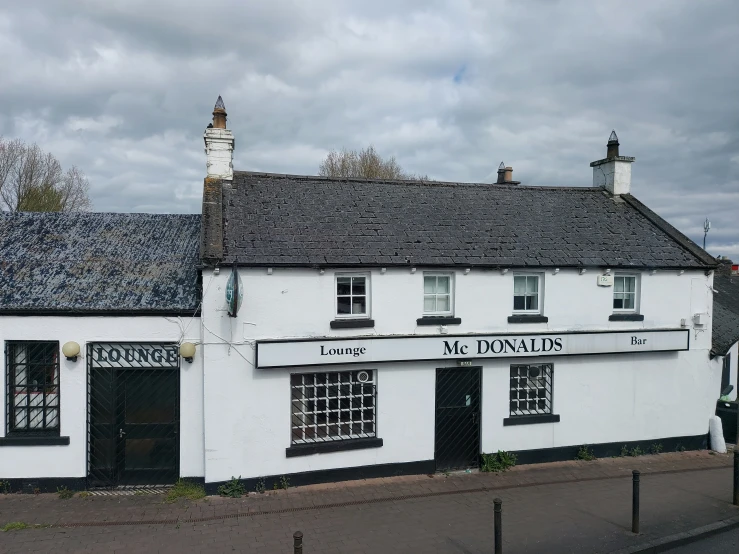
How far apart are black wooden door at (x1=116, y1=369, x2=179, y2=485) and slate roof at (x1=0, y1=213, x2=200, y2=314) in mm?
1359

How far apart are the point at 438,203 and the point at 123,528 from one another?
30.6ft

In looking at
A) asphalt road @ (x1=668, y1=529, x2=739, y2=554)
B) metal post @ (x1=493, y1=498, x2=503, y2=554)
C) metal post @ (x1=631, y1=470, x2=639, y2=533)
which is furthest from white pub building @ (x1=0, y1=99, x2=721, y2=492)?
metal post @ (x1=493, y1=498, x2=503, y2=554)

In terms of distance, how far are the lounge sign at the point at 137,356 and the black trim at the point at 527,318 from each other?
22.4 feet

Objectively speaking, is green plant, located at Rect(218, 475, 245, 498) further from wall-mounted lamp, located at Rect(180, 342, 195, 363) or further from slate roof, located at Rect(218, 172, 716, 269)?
slate roof, located at Rect(218, 172, 716, 269)

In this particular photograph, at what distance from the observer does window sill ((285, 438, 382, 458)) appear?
33.4 feet

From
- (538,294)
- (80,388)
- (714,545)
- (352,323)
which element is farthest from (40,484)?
(714,545)

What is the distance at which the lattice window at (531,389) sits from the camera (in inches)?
463

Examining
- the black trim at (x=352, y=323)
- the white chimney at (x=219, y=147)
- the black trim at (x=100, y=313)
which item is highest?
the white chimney at (x=219, y=147)

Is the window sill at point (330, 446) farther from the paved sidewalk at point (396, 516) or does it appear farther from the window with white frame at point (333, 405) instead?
the paved sidewalk at point (396, 516)

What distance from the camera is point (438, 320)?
10969 mm

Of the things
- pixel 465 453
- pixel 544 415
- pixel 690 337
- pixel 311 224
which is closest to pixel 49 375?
pixel 311 224

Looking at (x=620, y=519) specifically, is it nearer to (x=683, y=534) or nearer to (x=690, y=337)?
(x=683, y=534)

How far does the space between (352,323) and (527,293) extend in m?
4.08

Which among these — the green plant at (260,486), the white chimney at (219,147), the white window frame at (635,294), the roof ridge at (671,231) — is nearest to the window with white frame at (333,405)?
the green plant at (260,486)
